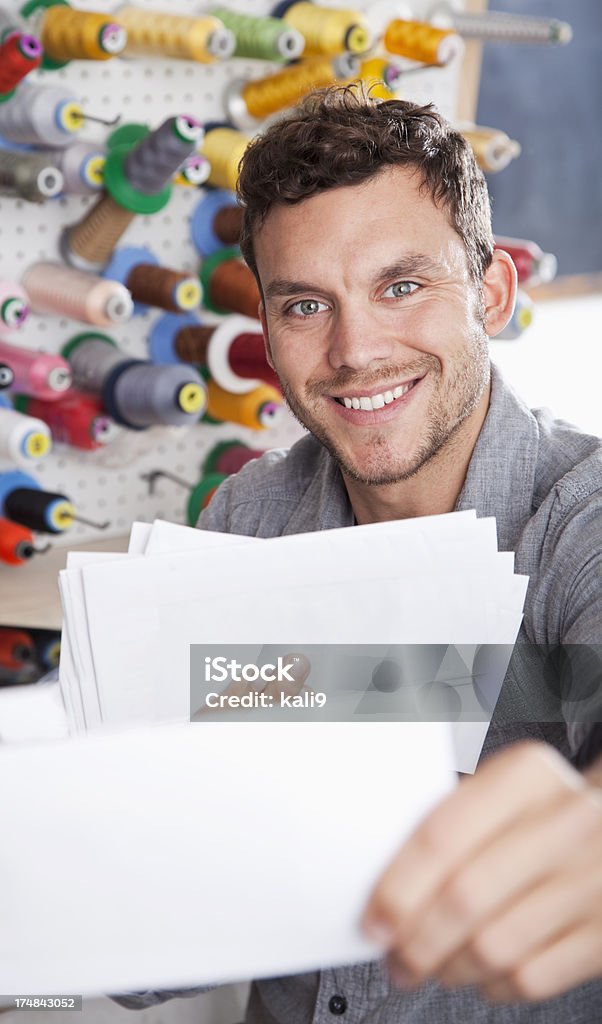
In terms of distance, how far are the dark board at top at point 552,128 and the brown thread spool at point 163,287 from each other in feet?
3.52

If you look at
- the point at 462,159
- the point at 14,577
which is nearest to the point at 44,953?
the point at 462,159

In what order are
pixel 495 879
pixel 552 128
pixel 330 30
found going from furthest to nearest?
1. pixel 552 128
2. pixel 330 30
3. pixel 495 879

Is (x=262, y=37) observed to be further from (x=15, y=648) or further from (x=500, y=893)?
(x=500, y=893)

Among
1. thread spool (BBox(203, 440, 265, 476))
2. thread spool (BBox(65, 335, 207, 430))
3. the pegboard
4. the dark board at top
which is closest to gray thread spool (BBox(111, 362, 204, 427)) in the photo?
thread spool (BBox(65, 335, 207, 430))

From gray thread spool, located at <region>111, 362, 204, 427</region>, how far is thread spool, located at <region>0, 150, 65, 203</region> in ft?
0.94

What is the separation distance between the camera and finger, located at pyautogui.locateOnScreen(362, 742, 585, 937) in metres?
0.47

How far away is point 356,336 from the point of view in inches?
42.0

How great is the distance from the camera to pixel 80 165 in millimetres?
1642

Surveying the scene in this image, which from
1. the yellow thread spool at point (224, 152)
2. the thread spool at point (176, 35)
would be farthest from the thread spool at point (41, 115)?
the yellow thread spool at point (224, 152)

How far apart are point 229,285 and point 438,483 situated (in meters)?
0.85

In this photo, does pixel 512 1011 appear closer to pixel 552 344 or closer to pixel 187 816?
pixel 187 816

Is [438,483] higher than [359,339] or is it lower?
lower

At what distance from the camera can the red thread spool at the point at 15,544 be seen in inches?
63.9

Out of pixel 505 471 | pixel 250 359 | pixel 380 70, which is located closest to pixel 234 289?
pixel 250 359
